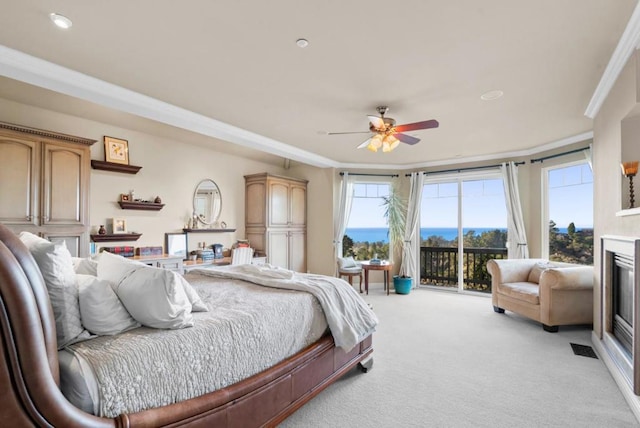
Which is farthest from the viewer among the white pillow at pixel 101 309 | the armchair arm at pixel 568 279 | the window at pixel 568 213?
the window at pixel 568 213

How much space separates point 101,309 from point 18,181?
2733mm

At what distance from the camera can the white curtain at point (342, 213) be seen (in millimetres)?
6551

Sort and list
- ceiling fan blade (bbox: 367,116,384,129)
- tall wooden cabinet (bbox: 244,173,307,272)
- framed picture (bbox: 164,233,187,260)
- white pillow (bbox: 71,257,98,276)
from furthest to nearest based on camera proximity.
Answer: tall wooden cabinet (bbox: 244,173,307,272) → framed picture (bbox: 164,233,187,260) → ceiling fan blade (bbox: 367,116,384,129) → white pillow (bbox: 71,257,98,276)

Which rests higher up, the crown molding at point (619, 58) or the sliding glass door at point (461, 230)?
the crown molding at point (619, 58)

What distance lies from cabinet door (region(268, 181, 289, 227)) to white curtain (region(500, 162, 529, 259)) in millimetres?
3924

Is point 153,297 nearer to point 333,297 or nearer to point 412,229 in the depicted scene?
point 333,297

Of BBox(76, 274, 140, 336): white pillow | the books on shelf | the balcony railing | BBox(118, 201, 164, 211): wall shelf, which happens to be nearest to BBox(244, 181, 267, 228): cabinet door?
BBox(118, 201, 164, 211): wall shelf

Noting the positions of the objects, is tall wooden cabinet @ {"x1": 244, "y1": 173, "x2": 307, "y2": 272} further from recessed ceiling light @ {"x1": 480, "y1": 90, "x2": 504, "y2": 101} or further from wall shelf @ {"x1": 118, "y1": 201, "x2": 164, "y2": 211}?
recessed ceiling light @ {"x1": 480, "y1": 90, "x2": 504, "y2": 101}

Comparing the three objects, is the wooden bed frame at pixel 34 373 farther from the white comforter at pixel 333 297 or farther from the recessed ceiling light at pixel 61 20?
the recessed ceiling light at pixel 61 20

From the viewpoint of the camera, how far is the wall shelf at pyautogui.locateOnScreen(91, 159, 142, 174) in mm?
4091

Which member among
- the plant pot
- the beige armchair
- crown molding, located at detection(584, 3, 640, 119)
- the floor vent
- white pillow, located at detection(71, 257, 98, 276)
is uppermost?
crown molding, located at detection(584, 3, 640, 119)

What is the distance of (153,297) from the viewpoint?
5.29 ft

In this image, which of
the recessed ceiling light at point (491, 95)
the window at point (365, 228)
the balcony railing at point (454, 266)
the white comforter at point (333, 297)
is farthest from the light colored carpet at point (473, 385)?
the window at point (365, 228)

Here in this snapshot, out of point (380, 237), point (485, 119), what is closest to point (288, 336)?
point (485, 119)
